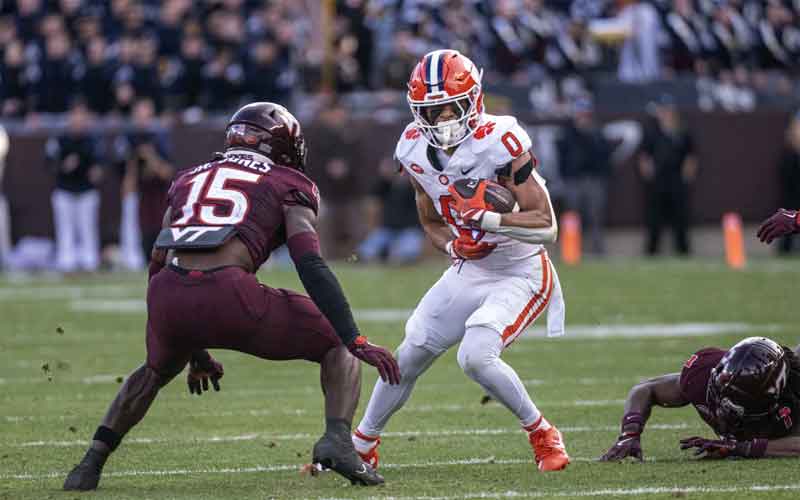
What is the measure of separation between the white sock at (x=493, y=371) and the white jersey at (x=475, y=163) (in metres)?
0.42

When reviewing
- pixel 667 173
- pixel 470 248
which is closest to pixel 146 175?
pixel 667 173

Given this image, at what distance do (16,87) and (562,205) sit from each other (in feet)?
21.8

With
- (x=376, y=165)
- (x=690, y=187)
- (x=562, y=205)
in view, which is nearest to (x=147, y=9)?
(x=376, y=165)

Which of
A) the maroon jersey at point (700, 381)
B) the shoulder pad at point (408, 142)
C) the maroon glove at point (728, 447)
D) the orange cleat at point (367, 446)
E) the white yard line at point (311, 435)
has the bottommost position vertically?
the white yard line at point (311, 435)

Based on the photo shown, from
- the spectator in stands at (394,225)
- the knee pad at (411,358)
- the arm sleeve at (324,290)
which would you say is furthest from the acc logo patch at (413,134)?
the spectator in stands at (394,225)

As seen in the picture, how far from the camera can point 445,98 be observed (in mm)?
6535

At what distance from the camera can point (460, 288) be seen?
670 centimetres

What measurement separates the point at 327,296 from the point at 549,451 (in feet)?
3.79

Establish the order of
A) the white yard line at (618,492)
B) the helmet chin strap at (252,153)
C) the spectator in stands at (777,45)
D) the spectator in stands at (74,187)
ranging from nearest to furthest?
the white yard line at (618,492), the helmet chin strap at (252,153), the spectator in stands at (74,187), the spectator in stands at (777,45)

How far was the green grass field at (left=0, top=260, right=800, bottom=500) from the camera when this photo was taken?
6.12 m

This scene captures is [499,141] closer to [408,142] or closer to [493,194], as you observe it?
[493,194]

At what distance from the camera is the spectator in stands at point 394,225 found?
62.7ft

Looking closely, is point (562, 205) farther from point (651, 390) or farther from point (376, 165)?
point (651, 390)

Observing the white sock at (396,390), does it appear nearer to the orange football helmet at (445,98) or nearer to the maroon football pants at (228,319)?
the maroon football pants at (228,319)
